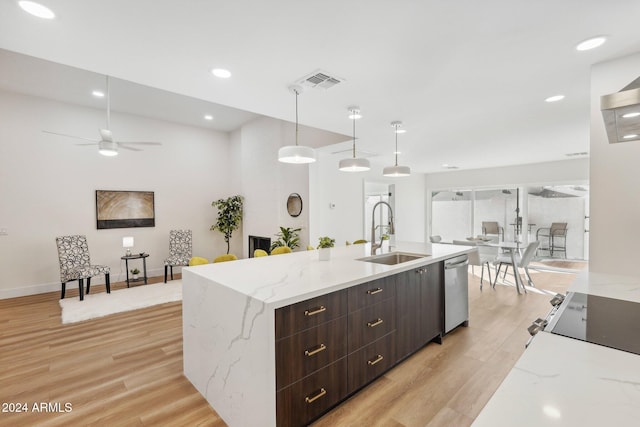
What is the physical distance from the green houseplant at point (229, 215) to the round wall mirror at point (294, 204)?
178 centimetres

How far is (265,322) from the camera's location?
63.0 inches

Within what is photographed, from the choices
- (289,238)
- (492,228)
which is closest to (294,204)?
(289,238)

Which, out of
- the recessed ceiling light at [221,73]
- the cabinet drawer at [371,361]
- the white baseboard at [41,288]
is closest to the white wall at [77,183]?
the white baseboard at [41,288]

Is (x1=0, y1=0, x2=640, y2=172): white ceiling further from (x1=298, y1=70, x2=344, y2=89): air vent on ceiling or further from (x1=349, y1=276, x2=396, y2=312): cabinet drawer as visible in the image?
(x1=349, y1=276, x2=396, y2=312): cabinet drawer

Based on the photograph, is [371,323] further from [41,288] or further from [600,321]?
[41,288]

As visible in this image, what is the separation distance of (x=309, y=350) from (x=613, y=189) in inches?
103

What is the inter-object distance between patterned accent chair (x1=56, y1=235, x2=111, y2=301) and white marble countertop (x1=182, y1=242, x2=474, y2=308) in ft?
11.9

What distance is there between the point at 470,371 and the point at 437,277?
2.86ft

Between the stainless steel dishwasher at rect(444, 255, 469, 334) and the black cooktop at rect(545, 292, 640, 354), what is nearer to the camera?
the black cooktop at rect(545, 292, 640, 354)

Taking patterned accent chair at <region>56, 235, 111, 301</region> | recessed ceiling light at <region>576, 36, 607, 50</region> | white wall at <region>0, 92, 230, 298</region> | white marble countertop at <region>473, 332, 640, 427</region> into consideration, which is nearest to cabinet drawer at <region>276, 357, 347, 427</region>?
white marble countertop at <region>473, 332, 640, 427</region>

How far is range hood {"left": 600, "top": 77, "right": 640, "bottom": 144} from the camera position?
3.61 ft

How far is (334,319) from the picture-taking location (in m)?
1.95

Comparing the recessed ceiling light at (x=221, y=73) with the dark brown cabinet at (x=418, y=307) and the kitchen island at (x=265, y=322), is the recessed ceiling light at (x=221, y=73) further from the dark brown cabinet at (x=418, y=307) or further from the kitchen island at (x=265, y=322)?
the dark brown cabinet at (x=418, y=307)

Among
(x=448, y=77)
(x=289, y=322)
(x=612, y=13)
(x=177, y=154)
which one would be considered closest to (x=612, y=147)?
(x=612, y=13)
